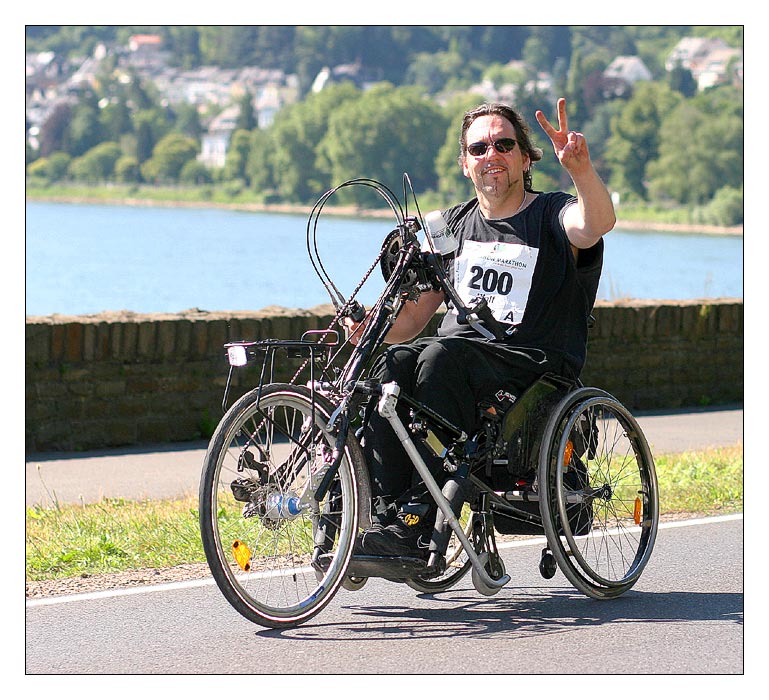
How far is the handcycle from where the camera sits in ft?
15.9

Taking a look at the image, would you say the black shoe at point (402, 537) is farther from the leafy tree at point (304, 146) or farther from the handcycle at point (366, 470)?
the leafy tree at point (304, 146)

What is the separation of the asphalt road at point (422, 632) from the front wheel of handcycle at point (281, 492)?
152mm

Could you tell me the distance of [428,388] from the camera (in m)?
5.06

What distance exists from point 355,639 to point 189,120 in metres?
79.7

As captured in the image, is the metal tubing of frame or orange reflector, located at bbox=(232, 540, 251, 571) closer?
orange reflector, located at bbox=(232, 540, 251, 571)

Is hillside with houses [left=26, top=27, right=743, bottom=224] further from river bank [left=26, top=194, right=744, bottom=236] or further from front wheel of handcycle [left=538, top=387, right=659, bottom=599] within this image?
front wheel of handcycle [left=538, top=387, right=659, bottom=599]

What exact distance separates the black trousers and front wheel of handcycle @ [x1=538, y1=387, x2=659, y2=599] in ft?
0.95

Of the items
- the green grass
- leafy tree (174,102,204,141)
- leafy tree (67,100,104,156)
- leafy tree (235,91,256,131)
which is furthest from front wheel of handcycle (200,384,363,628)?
leafy tree (235,91,256,131)

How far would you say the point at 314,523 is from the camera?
5066 millimetres

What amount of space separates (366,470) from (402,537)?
0.28 meters

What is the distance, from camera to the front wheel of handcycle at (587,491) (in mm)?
5191

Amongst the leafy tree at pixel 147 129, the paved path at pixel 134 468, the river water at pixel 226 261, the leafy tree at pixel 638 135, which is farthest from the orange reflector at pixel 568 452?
the leafy tree at pixel 147 129

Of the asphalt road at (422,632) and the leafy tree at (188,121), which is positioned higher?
the leafy tree at (188,121)

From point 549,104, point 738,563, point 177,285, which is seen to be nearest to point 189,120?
point 549,104
